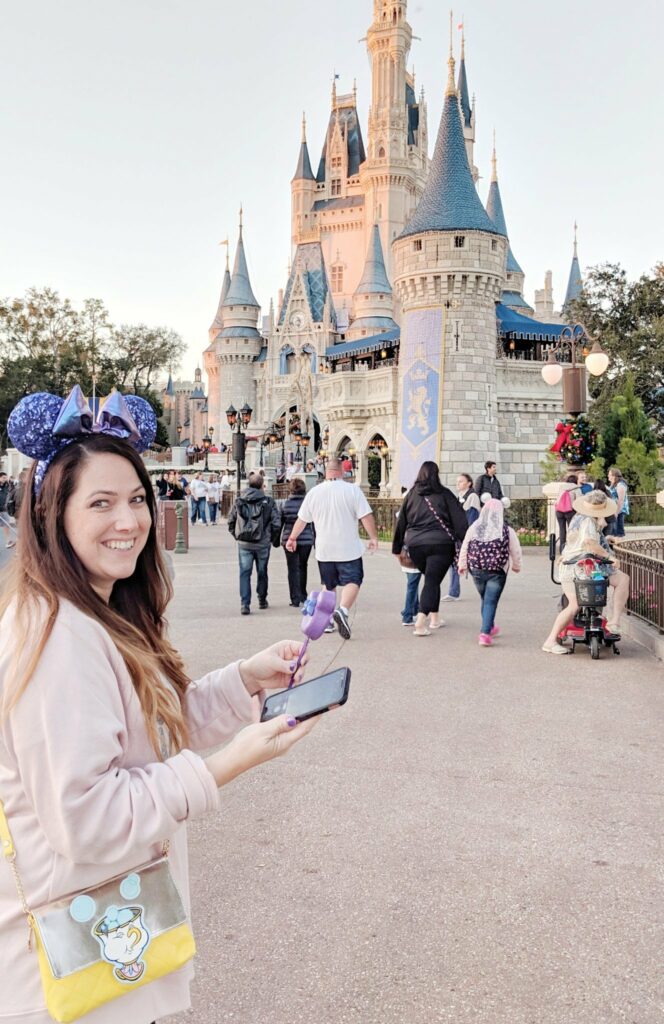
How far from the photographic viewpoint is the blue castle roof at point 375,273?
63125mm

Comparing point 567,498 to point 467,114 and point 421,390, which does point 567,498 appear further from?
point 467,114

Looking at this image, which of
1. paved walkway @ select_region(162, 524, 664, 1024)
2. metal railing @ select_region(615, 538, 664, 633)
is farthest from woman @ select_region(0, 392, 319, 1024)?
metal railing @ select_region(615, 538, 664, 633)

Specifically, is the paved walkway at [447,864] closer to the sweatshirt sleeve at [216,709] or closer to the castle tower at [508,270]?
the sweatshirt sleeve at [216,709]

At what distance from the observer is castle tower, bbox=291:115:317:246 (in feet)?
255

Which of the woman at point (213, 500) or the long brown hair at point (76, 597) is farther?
the woman at point (213, 500)

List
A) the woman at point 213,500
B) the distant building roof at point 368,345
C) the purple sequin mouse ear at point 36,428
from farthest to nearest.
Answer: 1. the distant building roof at point 368,345
2. the woman at point 213,500
3. the purple sequin mouse ear at point 36,428

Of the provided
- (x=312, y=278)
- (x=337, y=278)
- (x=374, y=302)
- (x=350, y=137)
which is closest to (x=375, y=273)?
(x=374, y=302)

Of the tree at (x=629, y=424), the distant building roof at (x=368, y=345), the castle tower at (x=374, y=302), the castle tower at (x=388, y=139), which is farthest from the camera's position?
the castle tower at (x=388, y=139)

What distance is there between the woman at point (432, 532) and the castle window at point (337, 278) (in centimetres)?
6895

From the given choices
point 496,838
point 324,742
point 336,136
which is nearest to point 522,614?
point 324,742

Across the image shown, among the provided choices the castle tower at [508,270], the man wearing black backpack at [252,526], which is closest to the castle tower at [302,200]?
the castle tower at [508,270]

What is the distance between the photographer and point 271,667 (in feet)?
6.22

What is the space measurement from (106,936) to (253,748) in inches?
14.4

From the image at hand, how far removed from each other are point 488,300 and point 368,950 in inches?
1150
